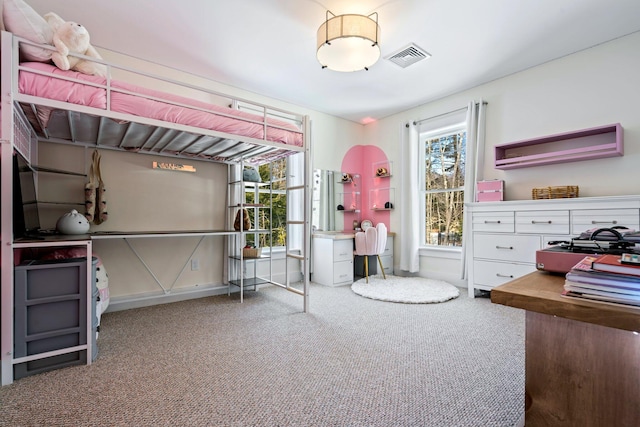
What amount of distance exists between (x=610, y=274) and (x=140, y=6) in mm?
3161

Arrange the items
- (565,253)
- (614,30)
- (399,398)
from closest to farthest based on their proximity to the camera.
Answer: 1. (565,253)
2. (399,398)
3. (614,30)

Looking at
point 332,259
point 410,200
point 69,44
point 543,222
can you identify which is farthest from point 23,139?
point 543,222

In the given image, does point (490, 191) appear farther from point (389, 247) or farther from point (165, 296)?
point (165, 296)

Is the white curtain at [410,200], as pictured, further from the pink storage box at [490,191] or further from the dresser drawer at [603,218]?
the dresser drawer at [603,218]

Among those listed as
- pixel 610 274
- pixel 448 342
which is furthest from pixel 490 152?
pixel 610 274

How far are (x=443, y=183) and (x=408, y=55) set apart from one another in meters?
1.91

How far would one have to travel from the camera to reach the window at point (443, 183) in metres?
4.13

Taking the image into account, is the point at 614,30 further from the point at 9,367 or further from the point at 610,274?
the point at 9,367

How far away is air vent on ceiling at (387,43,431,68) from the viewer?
2941 millimetres

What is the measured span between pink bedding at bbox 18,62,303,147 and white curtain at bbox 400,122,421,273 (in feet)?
7.08

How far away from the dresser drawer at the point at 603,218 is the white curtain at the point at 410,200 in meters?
→ 1.88

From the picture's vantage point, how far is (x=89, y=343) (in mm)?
1851

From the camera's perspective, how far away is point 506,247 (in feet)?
10.3

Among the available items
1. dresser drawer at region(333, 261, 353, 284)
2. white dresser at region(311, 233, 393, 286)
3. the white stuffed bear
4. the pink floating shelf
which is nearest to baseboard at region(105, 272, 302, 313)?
white dresser at region(311, 233, 393, 286)
